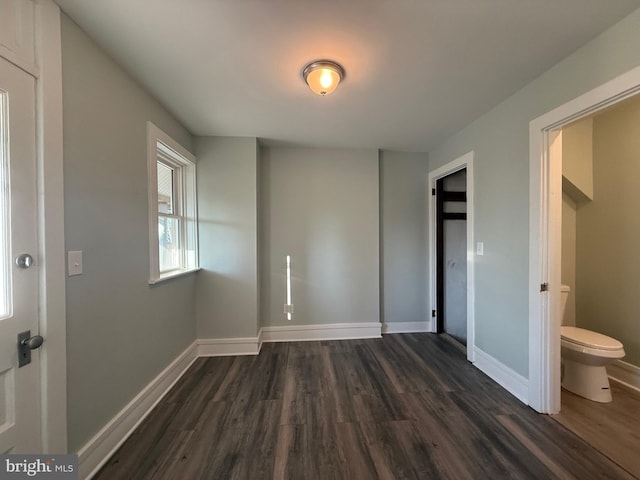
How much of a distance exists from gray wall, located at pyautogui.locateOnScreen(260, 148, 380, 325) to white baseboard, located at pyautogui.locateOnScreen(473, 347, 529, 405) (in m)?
1.17

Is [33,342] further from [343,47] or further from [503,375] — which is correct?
[503,375]

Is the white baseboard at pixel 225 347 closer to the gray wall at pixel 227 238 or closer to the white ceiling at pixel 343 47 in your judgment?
the gray wall at pixel 227 238

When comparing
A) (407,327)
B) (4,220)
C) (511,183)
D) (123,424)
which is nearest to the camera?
(4,220)

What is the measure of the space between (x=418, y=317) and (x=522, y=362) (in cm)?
143

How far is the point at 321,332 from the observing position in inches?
122

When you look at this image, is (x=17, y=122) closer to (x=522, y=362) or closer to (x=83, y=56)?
(x=83, y=56)

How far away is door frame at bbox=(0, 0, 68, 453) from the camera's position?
110 cm

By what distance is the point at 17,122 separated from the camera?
3.35ft

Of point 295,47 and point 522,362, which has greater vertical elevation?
point 295,47

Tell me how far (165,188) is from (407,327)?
335 centimetres

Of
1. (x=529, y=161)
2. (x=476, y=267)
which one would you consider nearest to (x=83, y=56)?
(x=529, y=161)

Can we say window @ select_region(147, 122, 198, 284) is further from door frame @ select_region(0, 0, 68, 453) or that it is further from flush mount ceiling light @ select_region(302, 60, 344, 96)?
flush mount ceiling light @ select_region(302, 60, 344, 96)

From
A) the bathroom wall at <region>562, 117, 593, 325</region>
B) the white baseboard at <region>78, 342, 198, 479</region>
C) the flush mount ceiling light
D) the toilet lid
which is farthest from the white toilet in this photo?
the white baseboard at <region>78, 342, 198, 479</region>

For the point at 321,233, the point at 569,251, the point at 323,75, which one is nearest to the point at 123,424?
the point at 321,233
